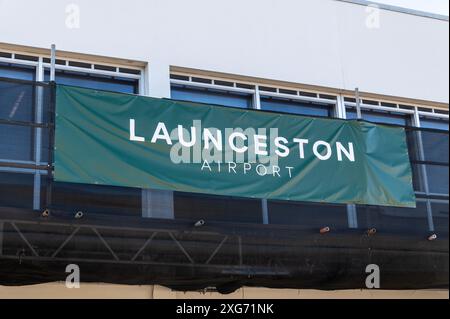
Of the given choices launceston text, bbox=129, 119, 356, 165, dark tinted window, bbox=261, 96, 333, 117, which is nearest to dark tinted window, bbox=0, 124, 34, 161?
launceston text, bbox=129, 119, 356, 165

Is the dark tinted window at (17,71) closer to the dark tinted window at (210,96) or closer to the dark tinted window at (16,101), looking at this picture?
the dark tinted window at (16,101)

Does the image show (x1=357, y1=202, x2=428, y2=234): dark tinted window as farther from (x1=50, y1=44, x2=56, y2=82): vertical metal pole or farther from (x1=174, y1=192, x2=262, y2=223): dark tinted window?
(x1=50, y1=44, x2=56, y2=82): vertical metal pole

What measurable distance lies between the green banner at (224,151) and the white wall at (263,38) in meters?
1.75

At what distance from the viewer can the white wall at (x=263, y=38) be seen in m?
11.9

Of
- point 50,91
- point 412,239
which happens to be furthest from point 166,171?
point 412,239

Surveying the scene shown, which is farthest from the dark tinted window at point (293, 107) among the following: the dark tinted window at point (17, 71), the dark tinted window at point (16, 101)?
the dark tinted window at point (16, 101)

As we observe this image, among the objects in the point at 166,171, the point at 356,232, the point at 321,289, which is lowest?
the point at 321,289

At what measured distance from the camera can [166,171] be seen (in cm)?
1042

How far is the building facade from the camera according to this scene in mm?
9844

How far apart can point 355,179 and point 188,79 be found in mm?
3160

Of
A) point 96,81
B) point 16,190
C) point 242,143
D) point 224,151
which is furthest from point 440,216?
point 16,190

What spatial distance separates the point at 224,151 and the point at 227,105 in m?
2.02

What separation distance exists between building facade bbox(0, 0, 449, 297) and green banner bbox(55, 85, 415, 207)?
24 cm

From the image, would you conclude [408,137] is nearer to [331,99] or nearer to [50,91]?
[331,99]
